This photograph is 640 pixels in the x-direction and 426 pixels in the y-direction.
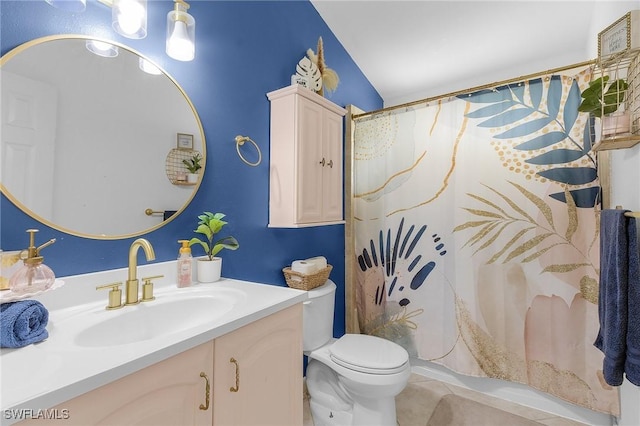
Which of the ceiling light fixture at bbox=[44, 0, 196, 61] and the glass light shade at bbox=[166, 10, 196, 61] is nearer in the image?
the ceiling light fixture at bbox=[44, 0, 196, 61]

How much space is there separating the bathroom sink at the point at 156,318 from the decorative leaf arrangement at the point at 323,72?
1451mm

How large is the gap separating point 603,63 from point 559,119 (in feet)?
2.34

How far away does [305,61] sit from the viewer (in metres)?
1.92

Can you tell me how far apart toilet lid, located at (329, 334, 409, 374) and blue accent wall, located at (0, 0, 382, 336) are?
519mm

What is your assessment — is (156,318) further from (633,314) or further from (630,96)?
(630,96)

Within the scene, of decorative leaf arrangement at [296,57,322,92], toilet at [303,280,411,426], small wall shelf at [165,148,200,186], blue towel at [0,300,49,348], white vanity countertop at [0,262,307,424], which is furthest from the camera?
decorative leaf arrangement at [296,57,322,92]

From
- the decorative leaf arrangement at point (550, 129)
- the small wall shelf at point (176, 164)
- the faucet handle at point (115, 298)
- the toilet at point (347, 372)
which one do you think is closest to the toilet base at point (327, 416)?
the toilet at point (347, 372)

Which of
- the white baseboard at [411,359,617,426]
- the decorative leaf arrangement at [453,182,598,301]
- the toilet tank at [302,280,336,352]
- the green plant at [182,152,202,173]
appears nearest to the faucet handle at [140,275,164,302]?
the green plant at [182,152,202,173]

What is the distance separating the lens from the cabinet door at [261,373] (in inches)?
33.1

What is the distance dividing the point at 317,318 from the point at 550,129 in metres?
1.70

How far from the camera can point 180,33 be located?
119 cm

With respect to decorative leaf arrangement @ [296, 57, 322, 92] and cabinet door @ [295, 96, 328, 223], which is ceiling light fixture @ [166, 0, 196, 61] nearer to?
cabinet door @ [295, 96, 328, 223]

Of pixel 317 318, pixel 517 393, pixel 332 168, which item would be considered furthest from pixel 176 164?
pixel 517 393

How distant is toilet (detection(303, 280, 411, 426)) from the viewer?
1472 millimetres
